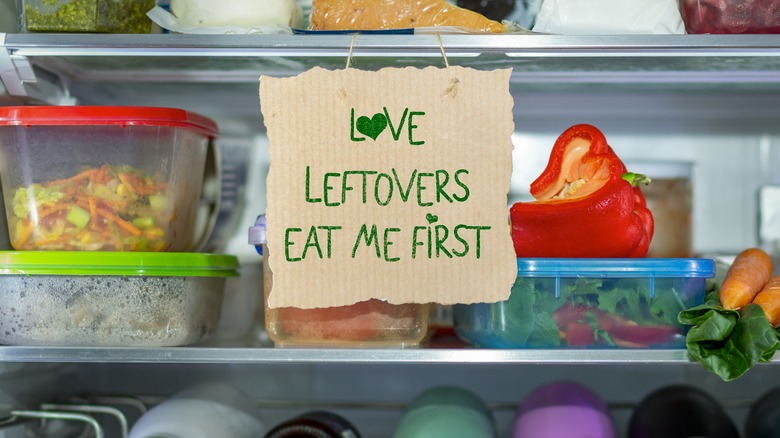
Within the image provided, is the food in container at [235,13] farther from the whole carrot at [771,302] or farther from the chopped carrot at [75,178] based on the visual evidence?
the whole carrot at [771,302]

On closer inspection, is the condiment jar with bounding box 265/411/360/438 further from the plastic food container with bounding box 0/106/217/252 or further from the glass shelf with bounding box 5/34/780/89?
the glass shelf with bounding box 5/34/780/89

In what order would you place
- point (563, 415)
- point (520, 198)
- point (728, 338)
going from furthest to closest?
point (520, 198) < point (563, 415) < point (728, 338)

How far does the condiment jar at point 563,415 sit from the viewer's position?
1.26m

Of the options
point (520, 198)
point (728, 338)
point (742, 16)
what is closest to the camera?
point (728, 338)

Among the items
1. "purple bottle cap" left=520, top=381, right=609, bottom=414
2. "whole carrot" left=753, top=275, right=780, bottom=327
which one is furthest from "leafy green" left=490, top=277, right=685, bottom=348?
"purple bottle cap" left=520, top=381, right=609, bottom=414

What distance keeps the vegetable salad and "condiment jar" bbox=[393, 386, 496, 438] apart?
514mm

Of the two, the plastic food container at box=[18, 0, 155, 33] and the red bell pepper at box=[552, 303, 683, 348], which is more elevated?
the plastic food container at box=[18, 0, 155, 33]

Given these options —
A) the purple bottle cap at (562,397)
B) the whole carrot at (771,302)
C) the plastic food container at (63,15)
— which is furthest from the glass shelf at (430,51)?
the purple bottle cap at (562,397)

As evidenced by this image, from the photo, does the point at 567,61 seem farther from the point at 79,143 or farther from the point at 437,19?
the point at 79,143

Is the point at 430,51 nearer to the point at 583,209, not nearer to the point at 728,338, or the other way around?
the point at 583,209

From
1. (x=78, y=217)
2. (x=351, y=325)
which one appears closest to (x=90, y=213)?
(x=78, y=217)

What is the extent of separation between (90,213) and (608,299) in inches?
31.3

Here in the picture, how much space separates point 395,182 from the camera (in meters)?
1.09

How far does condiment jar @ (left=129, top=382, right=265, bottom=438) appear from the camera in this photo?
127 centimetres
